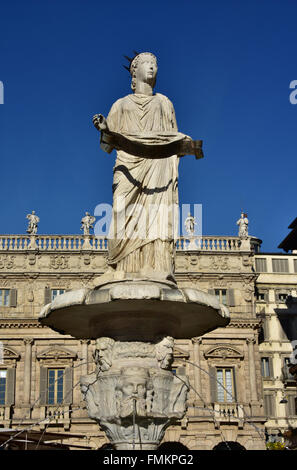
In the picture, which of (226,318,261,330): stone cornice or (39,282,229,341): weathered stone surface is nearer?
(39,282,229,341): weathered stone surface

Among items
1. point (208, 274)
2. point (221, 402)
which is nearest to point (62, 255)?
point (208, 274)

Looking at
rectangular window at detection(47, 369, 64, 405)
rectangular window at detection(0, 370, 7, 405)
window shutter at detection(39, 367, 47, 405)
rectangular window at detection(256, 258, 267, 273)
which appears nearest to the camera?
rectangular window at detection(0, 370, 7, 405)

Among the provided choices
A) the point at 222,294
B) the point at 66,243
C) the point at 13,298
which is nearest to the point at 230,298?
the point at 222,294

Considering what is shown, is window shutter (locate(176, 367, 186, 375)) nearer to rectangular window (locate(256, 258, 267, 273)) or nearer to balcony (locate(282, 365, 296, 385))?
balcony (locate(282, 365, 296, 385))

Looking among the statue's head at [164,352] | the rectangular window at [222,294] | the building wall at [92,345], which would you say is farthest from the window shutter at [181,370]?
the statue's head at [164,352]

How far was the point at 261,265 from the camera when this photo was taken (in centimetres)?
4338

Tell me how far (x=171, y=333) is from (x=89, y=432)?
2670 centimetres

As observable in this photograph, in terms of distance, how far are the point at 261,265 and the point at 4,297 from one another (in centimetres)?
1687

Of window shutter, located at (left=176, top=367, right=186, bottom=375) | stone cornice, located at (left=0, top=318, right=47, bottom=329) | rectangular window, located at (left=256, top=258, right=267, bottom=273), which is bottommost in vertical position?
window shutter, located at (left=176, top=367, right=186, bottom=375)

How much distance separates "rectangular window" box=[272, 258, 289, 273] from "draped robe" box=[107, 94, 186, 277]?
1375 inches

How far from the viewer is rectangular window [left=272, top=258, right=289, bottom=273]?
4344 centimetres

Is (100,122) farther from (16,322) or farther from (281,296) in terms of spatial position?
(281,296)

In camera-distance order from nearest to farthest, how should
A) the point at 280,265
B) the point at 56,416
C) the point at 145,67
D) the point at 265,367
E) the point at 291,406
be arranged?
the point at 145,67, the point at 56,416, the point at 291,406, the point at 265,367, the point at 280,265

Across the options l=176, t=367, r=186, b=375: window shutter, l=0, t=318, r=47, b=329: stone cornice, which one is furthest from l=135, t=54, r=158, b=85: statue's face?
l=0, t=318, r=47, b=329: stone cornice
